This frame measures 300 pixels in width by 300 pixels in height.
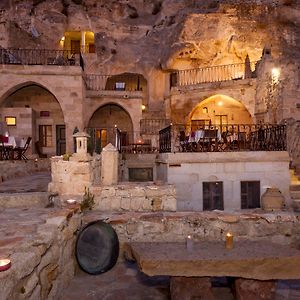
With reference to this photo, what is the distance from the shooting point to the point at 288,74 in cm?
1891

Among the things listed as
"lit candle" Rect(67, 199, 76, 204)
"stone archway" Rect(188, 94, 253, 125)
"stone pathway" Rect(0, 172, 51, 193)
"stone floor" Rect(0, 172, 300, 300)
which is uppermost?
"stone archway" Rect(188, 94, 253, 125)

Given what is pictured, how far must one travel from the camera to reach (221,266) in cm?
438

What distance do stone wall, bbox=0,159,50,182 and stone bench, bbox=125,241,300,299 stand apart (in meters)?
8.90

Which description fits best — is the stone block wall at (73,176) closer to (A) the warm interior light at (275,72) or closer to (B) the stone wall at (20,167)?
A: (B) the stone wall at (20,167)

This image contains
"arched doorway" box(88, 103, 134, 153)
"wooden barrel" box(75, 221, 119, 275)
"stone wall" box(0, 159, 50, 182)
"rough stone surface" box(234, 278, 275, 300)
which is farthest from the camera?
"arched doorway" box(88, 103, 134, 153)

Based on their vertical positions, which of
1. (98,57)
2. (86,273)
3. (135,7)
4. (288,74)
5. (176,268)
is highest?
(135,7)

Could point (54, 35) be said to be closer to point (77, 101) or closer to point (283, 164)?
point (77, 101)

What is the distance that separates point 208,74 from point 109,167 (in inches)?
777

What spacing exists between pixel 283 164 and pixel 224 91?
11828 millimetres

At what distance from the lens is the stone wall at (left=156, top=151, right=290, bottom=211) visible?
10602mm

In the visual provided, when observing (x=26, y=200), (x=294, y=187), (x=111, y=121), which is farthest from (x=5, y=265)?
(x=111, y=121)

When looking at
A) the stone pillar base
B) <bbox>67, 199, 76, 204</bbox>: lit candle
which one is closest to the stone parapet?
Answer: <bbox>67, 199, 76, 204</bbox>: lit candle

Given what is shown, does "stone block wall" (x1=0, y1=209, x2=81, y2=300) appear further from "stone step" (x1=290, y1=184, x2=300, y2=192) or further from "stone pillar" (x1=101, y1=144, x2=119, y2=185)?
"stone step" (x1=290, y1=184, x2=300, y2=192)

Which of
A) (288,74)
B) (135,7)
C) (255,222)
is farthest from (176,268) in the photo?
(135,7)
